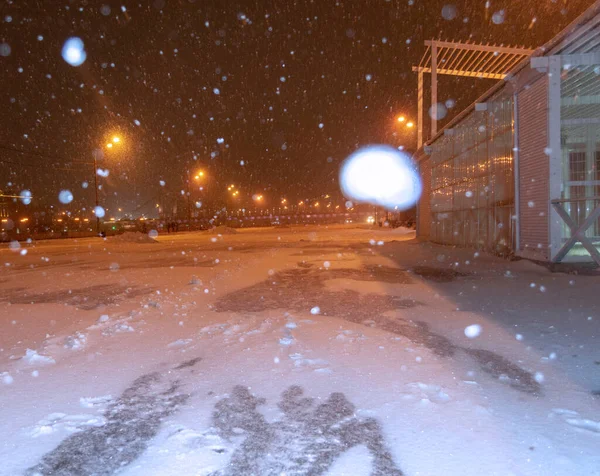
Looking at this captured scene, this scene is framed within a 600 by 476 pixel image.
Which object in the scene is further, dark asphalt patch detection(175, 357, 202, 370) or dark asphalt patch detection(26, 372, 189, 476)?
dark asphalt patch detection(175, 357, 202, 370)

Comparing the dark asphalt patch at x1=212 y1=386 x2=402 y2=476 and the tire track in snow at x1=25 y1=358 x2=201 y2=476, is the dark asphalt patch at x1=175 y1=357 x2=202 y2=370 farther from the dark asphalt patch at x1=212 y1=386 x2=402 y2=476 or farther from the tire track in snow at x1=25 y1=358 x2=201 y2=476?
the dark asphalt patch at x1=212 y1=386 x2=402 y2=476

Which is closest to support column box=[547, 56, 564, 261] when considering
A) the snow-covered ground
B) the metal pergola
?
the snow-covered ground

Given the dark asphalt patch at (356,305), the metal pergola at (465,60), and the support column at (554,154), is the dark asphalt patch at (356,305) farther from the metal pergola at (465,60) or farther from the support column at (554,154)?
the metal pergola at (465,60)

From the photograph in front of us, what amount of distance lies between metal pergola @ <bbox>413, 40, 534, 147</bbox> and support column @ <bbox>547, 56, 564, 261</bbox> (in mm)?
12965

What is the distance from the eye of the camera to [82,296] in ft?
28.3

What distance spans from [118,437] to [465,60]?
90.7 ft

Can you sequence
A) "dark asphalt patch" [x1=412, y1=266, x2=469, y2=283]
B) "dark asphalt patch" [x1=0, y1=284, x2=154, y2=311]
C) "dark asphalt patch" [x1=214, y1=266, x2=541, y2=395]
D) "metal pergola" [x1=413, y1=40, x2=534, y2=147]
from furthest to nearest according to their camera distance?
"metal pergola" [x1=413, y1=40, x2=534, y2=147] < "dark asphalt patch" [x1=412, y1=266, x2=469, y2=283] < "dark asphalt patch" [x1=0, y1=284, x2=154, y2=311] < "dark asphalt patch" [x1=214, y1=266, x2=541, y2=395]

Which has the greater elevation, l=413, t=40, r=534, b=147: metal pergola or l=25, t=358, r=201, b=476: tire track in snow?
l=413, t=40, r=534, b=147: metal pergola

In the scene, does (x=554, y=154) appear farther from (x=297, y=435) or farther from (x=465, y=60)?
(x=465, y=60)

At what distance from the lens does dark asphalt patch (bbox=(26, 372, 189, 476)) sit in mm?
2689

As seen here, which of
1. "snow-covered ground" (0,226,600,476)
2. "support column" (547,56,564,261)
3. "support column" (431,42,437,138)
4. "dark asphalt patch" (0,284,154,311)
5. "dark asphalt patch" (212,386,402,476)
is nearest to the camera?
"dark asphalt patch" (212,386,402,476)

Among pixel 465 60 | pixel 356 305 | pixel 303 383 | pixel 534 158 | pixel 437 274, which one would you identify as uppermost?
pixel 465 60

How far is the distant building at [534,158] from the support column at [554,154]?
0.02 metres

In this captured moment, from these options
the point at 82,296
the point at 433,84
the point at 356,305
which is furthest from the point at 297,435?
the point at 433,84
